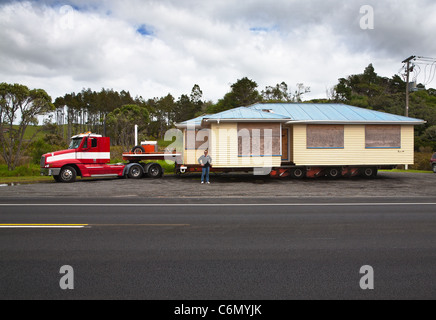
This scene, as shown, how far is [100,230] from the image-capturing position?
7.02 meters

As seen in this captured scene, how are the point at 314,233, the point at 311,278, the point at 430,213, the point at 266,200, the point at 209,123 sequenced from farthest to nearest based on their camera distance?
1. the point at 209,123
2. the point at 266,200
3. the point at 430,213
4. the point at 314,233
5. the point at 311,278

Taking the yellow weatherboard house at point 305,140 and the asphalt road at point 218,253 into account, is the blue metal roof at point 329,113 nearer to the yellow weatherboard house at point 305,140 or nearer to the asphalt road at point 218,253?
the yellow weatherboard house at point 305,140

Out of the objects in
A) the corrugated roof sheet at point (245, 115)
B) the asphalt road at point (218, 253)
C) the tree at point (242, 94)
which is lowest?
the asphalt road at point (218, 253)

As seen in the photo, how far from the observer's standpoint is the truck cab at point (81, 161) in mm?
18547

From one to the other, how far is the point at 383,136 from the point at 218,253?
1804 cm

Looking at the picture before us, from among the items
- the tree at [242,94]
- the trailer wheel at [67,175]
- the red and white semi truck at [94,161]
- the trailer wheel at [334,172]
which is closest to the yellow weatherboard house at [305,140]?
the trailer wheel at [334,172]

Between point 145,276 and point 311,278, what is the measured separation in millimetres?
2260

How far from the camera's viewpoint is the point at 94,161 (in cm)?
1966

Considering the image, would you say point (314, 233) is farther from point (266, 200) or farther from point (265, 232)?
point (266, 200)

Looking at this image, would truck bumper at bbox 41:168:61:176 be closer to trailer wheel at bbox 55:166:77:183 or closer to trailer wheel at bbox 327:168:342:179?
trailer wheel at bbox 55:166:77:183

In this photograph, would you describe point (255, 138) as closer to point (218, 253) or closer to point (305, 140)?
point (305, 140)

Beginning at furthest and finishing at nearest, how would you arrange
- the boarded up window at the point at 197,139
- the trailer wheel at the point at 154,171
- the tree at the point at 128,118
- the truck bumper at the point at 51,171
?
1. the tree at the point at 128,118
2. the boarded up window at the point at 197,139
3. the trailer wheel at the point at 154,171
4. the truck bumper at the point at 51,171

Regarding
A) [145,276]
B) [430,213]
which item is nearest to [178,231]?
[145,276]

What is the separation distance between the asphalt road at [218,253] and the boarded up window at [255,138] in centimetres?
938
